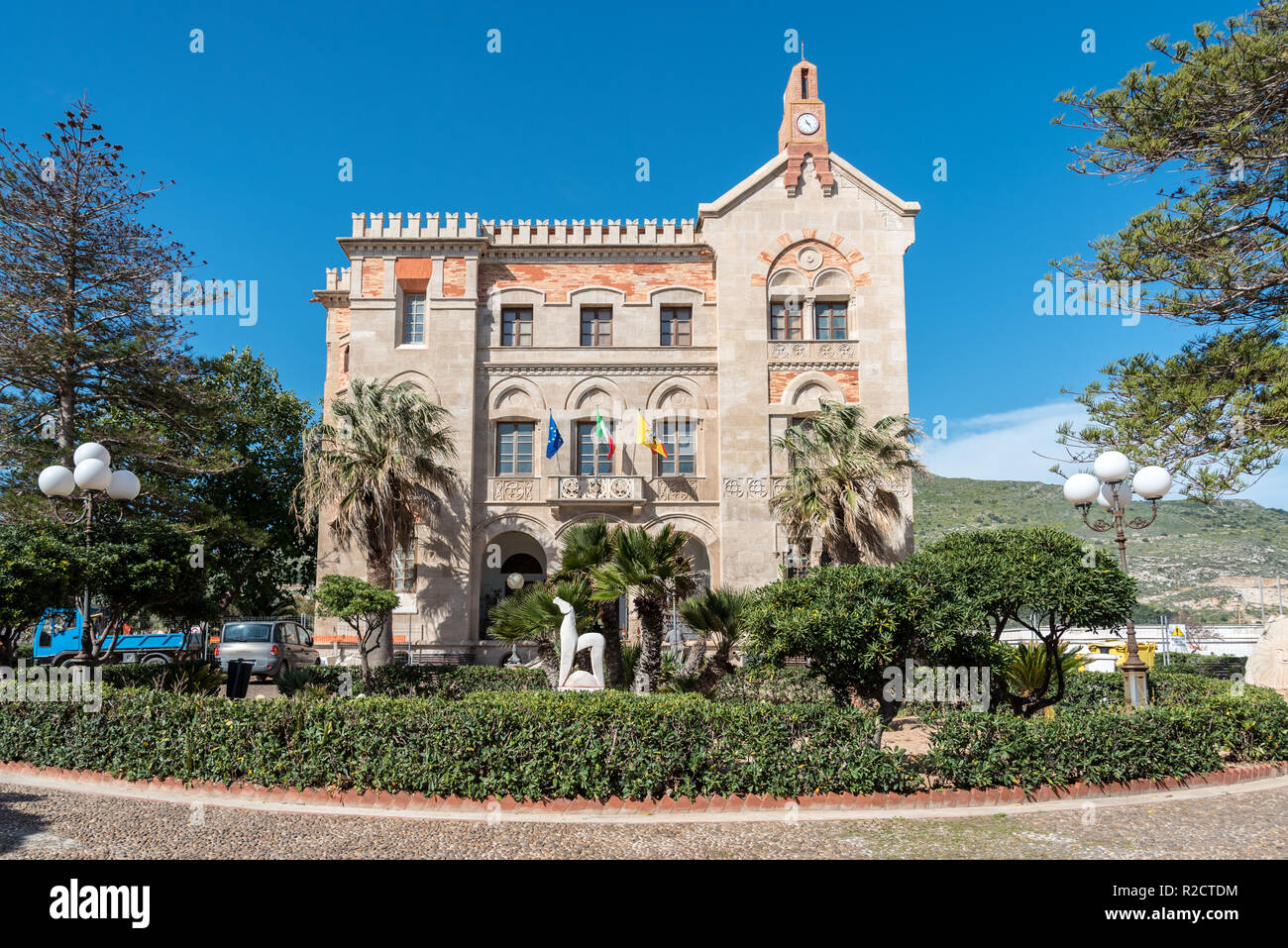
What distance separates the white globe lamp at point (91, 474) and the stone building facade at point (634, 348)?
45.4 feet

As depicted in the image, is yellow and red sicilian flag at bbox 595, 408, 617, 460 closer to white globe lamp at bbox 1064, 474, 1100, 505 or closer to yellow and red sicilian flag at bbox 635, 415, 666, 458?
yellow and red sicilian flag at bbox 635, 415, 666, 458

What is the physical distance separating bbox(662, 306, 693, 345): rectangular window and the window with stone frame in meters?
4.25

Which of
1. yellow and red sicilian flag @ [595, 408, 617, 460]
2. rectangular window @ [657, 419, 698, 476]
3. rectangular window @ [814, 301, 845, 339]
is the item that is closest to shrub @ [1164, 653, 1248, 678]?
rectangular window @ [814, 301, 845, 339]

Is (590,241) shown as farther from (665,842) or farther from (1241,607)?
(1241,607)

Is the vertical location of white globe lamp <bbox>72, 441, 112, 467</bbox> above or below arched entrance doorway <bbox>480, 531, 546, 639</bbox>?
above

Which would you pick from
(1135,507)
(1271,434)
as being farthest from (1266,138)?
(1135,507)

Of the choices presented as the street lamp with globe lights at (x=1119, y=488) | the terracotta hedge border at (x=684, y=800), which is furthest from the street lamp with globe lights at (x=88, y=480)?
the street lamp with globe lights at (x=1119, y=488)

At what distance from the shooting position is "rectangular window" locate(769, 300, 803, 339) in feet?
84.0

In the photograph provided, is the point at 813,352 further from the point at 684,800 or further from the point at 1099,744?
the point at 684,800

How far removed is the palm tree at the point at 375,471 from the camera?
69.8 feet

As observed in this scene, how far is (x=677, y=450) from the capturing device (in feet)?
83.9

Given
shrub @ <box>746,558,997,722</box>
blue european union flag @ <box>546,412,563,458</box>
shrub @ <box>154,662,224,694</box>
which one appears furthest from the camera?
blue european union flag @ <box>546,412,563,458</box>

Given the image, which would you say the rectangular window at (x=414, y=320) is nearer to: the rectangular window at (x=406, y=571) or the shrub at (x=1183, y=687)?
the rectangular window at (x=406, y=571)

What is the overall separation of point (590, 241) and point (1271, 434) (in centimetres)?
1880
